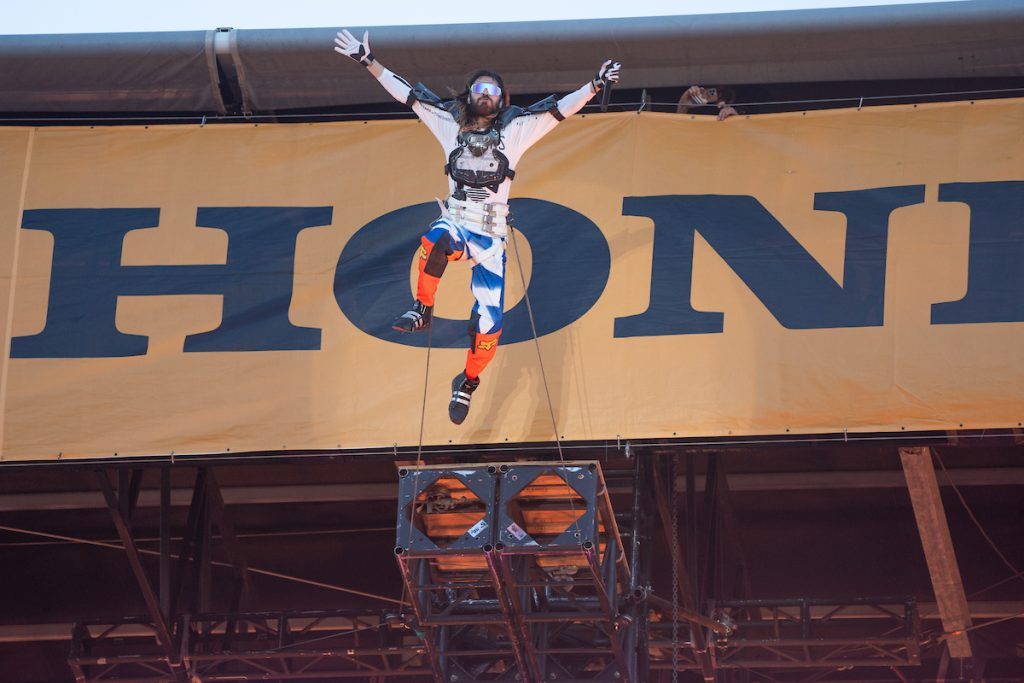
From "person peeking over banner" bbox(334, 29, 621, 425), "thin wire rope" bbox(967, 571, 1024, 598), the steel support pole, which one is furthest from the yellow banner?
"thin wire rope" bbox(967, 571, 1024, 598)

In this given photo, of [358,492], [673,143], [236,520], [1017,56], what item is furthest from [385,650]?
[1017,56]

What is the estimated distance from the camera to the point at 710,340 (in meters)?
10.1

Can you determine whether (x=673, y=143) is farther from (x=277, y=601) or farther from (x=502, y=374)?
(x=277, y=601)

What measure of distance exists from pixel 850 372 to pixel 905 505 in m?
4.23

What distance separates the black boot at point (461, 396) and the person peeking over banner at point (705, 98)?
3.03 metres

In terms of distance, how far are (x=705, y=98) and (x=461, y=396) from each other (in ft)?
10.7

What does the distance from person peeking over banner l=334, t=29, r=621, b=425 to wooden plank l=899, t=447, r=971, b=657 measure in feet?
11.3

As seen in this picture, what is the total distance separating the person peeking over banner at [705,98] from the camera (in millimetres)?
10883

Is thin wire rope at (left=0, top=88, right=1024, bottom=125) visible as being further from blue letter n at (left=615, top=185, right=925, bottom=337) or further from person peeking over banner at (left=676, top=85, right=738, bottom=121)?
blue letter n at (left=615, top=185, right=925, bottom=337)

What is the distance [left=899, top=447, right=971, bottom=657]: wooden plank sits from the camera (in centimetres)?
1032

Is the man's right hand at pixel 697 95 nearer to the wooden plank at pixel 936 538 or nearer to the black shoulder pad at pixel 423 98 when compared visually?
the black shoulder pad at pixel 423 98

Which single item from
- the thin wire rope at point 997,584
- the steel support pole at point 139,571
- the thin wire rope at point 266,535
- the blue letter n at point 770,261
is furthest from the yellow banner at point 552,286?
the thin wire rope at point 266,535

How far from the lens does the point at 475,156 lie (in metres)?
8.80

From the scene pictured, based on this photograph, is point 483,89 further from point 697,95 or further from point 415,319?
point 697,95
